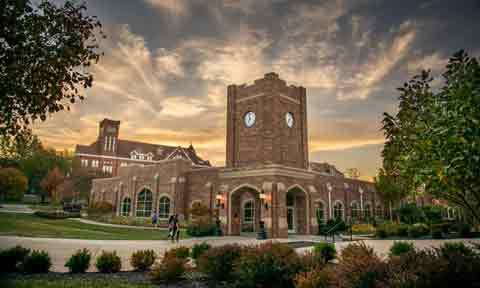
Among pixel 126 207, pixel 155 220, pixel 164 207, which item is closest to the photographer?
pixel 155 220

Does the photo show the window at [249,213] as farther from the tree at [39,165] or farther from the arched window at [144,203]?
the tree at [39,165]

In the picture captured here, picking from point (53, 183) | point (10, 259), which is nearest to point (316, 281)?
point (10, 259)

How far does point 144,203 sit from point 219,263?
33.1 m

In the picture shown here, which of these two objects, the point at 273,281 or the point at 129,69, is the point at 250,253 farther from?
the point at 129,69

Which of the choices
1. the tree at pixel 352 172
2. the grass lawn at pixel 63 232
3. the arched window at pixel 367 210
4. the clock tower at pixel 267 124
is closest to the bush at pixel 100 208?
the grass lawn at pixel 63 232

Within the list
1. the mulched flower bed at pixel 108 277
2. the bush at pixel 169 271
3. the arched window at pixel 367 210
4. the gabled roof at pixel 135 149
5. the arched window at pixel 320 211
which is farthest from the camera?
the gabled roof at pixel 135 149

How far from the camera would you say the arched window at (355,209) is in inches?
1553

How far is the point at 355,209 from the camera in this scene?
4003cm

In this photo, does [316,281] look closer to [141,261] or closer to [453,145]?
[453,145]

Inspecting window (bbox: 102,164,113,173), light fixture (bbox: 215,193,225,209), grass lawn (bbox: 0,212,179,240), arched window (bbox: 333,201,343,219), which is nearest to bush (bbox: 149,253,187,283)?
grass lawn (bbox: 0,212,179,240)

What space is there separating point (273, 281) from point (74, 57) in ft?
19.6

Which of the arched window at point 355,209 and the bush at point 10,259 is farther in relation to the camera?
the arched window at point 355,209

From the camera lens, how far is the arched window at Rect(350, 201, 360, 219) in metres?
39.4

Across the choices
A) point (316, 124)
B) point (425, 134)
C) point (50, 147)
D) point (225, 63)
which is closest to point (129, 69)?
point (225, 63)
